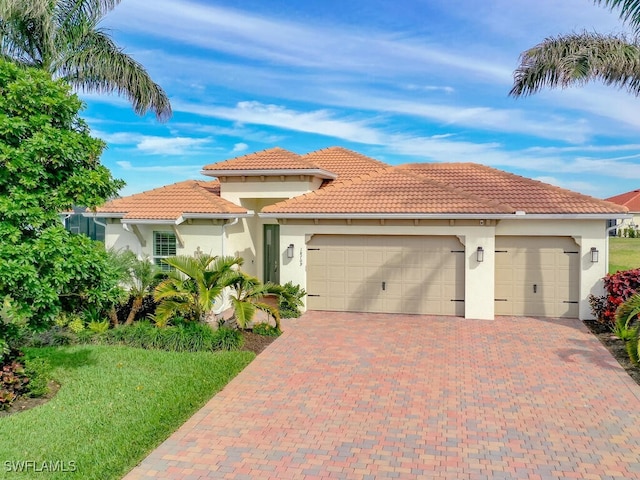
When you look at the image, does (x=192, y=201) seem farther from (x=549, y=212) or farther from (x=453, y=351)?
(x=549, y=212)

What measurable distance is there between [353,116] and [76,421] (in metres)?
20.7

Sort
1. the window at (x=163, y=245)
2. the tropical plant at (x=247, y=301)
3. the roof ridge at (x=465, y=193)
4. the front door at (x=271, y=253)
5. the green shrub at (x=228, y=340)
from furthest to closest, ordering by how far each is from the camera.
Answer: the front door at (x=271, y=253) → the window at (x=163, y=245) → the roof ridge at (x=465, y=193) → the tropical plant at (x=247, y=301) → the green shrub at (x=228, y=340)

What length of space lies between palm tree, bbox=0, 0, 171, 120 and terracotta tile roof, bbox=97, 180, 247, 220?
3.57 m

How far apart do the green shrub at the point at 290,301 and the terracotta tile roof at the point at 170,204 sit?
2.95m

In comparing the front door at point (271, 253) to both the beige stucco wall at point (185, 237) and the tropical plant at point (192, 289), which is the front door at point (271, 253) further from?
the tropical plant at point (192, 289)

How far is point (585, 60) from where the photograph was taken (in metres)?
14.6

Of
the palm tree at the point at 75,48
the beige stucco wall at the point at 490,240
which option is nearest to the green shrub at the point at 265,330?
the beige stucco wall at the point at 490,240

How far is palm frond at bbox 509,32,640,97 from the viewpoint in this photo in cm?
1445

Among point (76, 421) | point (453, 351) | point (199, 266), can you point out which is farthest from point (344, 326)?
point (76, 421)

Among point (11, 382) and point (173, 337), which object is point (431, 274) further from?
point (11, 382)

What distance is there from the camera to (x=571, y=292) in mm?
14352

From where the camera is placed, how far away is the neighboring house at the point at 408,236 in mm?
14125

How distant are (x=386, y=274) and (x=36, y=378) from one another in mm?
9552

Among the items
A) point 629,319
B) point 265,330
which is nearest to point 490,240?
point 629,319
